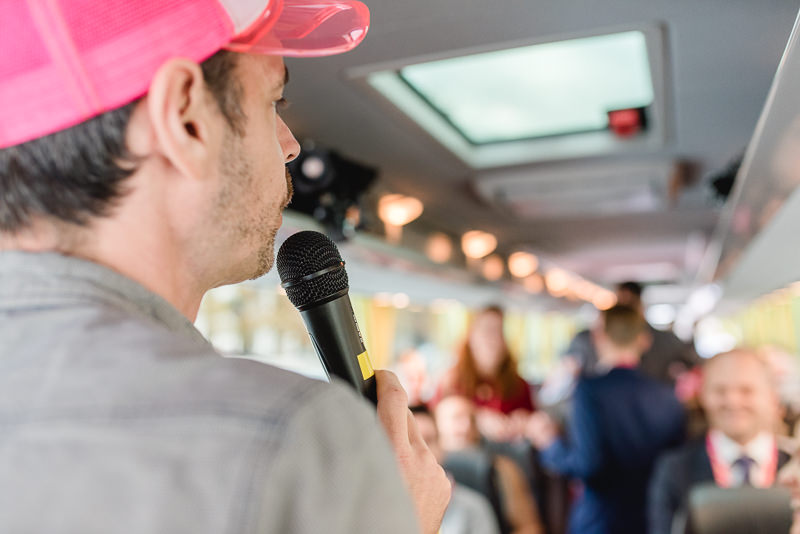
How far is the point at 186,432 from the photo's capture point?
553 mm

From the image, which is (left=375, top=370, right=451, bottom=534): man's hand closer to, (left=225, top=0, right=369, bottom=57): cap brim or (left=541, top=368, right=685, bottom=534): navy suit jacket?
(left=225, top=0, right=369, bottom=57): cap brim

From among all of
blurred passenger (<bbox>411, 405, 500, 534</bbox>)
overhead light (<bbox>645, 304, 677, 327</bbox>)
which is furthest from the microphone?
overhead light (<bbox>645, 304, 677, 327</bbox>)

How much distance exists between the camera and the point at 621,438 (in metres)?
3.85

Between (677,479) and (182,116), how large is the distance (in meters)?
3.01

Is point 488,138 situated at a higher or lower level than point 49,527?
lower

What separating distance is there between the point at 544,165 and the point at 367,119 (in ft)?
4.25

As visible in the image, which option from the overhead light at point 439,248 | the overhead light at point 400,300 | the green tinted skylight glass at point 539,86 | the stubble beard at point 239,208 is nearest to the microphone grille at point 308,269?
the stubble beard at point 239,208

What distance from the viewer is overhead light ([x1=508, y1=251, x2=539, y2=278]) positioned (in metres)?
8.06

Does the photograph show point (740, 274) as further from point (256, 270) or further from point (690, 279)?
point (690, 279)

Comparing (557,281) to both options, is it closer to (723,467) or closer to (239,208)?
(723,467)

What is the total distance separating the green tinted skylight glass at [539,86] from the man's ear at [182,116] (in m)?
2.04

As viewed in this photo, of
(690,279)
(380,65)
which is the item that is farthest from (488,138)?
(690,279)

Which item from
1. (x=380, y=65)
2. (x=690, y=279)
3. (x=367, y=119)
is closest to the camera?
(x=380, y=65)

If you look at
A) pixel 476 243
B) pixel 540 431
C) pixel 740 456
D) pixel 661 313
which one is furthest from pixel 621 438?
pixel 661 313
